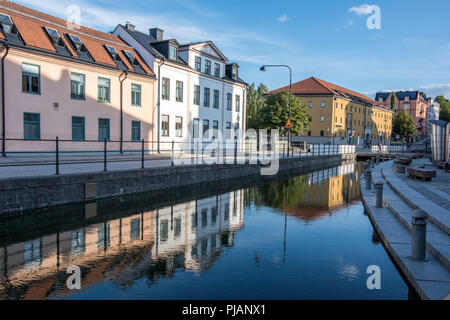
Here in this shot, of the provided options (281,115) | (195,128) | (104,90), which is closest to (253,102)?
(281,115)

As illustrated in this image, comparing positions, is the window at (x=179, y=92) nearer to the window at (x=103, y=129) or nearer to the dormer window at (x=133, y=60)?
the dormer window at (x=133, y=60)

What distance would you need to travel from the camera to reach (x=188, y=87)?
33.0 metres

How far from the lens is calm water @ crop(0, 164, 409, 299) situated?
18.1 feet

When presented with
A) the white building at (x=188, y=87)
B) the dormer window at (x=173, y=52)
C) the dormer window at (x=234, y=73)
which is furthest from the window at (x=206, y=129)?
the dormer window at (x=234, y=73)

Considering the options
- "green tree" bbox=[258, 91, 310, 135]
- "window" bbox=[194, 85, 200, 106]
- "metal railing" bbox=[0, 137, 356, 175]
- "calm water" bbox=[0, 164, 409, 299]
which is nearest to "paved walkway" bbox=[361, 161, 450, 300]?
"calm water" bbox=[0, 164, 409, 299]

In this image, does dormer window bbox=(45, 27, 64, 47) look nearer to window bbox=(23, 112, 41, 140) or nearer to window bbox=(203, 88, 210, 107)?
window bbox=(23, 112, 41, 140)

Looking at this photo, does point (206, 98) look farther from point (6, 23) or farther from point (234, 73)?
point (6, 23)

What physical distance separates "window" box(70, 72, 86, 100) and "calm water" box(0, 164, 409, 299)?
45.9 ft

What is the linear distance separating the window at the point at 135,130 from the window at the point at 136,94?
1429 millimetres

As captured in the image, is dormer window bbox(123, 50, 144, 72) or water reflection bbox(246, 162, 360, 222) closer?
water reflection bbox(246, 162, 360, 222)

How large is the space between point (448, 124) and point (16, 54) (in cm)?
2537

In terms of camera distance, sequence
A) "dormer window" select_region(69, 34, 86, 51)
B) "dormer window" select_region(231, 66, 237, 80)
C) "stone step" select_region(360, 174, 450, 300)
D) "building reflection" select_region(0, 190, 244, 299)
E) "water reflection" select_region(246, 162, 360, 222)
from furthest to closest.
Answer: "dormer window" select_region(231, 66, 237, 80) → "dormer window" select_region(69, 34, 86, 51) → "water reflection" select_region(246, 162, 360, 222) → "building reflection" select_region(0, 190, 244, 299) → "stone step" select_region(360, 174, 450, 300)

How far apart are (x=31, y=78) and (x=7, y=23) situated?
317 centimetres

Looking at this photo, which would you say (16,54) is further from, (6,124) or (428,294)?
(428,294)
